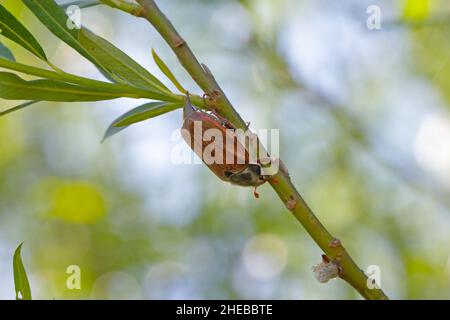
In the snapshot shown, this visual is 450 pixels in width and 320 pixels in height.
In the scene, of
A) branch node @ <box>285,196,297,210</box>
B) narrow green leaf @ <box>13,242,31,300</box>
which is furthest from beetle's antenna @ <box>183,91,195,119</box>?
narrow green leaf @ <box>13,242,31,300</box>

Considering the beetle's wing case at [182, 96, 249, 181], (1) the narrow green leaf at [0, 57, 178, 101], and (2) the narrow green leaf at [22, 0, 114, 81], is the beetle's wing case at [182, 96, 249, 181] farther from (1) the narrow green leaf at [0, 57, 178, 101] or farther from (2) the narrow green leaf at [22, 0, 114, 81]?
(2) the narrow green leaf at [22, 0, 114, 81]

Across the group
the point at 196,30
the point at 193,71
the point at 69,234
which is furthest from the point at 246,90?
the point at 193,71

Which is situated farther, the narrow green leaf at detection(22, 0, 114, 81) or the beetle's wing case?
the narrow green leaf at detection(22, 0, 114, 81)

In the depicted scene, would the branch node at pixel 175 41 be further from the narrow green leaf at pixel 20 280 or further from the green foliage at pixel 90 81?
the narrow green leaf at pixel 20 280

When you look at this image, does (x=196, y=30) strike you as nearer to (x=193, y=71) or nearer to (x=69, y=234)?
(x=69, y=234)

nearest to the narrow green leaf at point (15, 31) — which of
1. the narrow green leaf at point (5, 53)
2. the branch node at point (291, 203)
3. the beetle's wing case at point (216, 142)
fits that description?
the narrow green leaf at point (5, 53)

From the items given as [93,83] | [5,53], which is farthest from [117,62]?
[5,53]

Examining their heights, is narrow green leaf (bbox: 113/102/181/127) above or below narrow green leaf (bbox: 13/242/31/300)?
above
